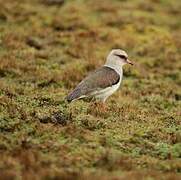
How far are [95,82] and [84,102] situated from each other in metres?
1.00

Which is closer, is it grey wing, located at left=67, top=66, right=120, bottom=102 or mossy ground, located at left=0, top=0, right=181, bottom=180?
mossy ground, located at left=0, top=0, right=181, bottom=180

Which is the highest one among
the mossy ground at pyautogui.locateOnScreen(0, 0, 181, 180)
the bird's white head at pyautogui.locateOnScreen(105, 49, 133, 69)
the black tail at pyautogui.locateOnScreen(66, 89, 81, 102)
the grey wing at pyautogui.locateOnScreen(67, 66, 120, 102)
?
the bird's white head at pyautogui.locateOnScreen(105, 49, 133, 69)

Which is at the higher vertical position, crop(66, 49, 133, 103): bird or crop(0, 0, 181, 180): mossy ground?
crop(66, 49, 133, 103): bird

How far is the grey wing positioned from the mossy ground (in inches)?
15.5

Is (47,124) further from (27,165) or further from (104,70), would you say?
(104,70)

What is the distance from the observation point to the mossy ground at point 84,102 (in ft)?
35.4

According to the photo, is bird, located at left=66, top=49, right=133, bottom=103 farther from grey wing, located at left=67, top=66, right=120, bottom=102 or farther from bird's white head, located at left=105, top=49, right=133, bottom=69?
bird's white head, located at left=105, top=49, right=133, bottom=69

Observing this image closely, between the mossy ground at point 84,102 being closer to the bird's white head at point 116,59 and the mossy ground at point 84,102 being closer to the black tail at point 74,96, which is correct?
the black tail at point 74,96

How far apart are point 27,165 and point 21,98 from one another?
5.19m

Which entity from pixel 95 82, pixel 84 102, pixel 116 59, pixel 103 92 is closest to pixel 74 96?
pixel 95 82

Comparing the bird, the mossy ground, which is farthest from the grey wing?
the mossy ground

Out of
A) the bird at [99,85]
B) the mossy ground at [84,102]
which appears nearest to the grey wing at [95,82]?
the bird at [99,85]

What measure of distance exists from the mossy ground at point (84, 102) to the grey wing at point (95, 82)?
1.29 ft

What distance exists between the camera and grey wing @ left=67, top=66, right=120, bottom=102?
14562 mm
